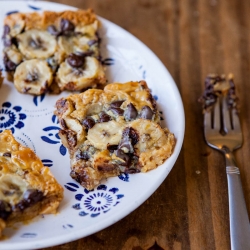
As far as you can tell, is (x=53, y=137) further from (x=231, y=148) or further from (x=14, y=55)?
(x=231, y=148)

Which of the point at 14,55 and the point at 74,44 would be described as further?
the point at 74,44

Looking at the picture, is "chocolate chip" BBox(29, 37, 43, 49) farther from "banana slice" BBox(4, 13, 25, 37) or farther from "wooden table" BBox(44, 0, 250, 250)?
"wooden table" BBox(44, 0, 250, 250)

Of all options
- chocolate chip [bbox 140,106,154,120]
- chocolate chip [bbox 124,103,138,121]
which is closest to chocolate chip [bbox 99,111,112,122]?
chocolate chip [bbox 124,103,138,121]

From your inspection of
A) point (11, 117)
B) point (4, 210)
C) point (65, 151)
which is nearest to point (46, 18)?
point (11, 117)

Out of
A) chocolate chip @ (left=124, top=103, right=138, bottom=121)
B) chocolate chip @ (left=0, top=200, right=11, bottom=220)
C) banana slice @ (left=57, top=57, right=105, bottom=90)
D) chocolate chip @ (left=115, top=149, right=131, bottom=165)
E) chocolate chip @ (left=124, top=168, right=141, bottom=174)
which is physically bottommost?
chocolate chip @ (left=0, top=200, right=11, bottom=220)

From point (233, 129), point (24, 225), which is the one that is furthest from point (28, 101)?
point (233, 129)

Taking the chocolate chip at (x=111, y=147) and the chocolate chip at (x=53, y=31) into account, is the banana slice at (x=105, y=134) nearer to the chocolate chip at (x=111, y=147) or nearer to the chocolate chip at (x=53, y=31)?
the chocolate chip at (x=111, y=147)
